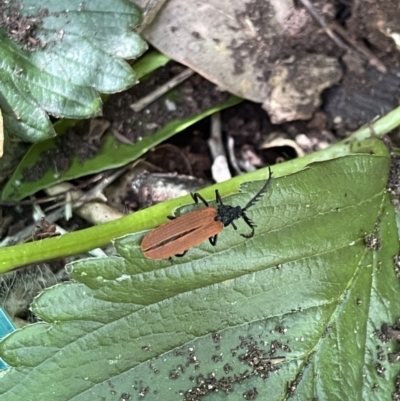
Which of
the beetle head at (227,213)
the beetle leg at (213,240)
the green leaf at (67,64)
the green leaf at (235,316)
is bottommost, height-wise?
the green leaf at (235,316)

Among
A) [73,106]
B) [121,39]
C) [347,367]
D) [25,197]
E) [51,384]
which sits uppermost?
[121,39]

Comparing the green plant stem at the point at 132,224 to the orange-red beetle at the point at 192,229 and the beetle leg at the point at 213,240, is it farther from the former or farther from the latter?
the beetle leg at the point at 213,240

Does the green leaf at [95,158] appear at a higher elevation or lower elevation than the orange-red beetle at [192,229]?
higher

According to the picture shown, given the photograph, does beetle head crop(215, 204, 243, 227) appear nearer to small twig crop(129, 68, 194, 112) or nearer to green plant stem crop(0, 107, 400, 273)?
green plant stem crop(0, 107, 400, 273)

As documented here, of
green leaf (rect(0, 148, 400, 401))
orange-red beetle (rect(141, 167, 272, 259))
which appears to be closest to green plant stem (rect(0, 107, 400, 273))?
orange-red beetle (rect(141, 167, 272, 259))

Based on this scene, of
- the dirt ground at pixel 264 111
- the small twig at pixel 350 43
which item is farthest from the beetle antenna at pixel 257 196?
the small twig at pixel 350 43

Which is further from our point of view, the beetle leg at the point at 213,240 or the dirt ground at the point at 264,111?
the dirt ground at the point at 264,111

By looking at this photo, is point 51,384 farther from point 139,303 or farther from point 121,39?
point 121,39

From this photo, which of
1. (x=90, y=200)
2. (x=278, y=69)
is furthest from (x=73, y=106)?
→ (x=278, y=69)
